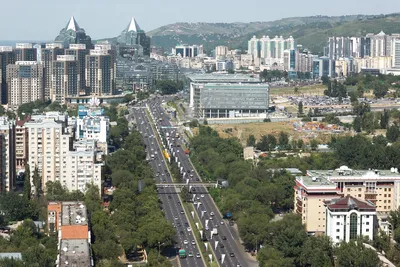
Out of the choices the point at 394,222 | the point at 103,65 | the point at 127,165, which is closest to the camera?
the point at 394,222

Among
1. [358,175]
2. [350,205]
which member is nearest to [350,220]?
[350,205]

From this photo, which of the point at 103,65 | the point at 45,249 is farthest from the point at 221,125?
the point at 45,249

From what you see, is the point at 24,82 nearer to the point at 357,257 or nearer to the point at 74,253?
the point at 74,253

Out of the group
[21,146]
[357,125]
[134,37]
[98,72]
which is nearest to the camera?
[21,146]

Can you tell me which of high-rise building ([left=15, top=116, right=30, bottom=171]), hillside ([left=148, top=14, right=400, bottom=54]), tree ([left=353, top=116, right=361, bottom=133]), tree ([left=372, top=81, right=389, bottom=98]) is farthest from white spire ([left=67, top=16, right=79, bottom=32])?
hillside ([left=148, top=14, right=400, bottom=54])

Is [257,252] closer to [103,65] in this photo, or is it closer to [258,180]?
[258,180]

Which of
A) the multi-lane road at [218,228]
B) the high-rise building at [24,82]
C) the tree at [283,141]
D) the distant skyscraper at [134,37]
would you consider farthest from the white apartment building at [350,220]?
the distant skyscraper at [134,37]

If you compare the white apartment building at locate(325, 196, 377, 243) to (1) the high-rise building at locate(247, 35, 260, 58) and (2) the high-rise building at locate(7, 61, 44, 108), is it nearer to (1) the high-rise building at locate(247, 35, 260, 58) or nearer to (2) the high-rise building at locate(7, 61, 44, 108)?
(2) the high-rise building at locate(7, 61, 44, 108)
